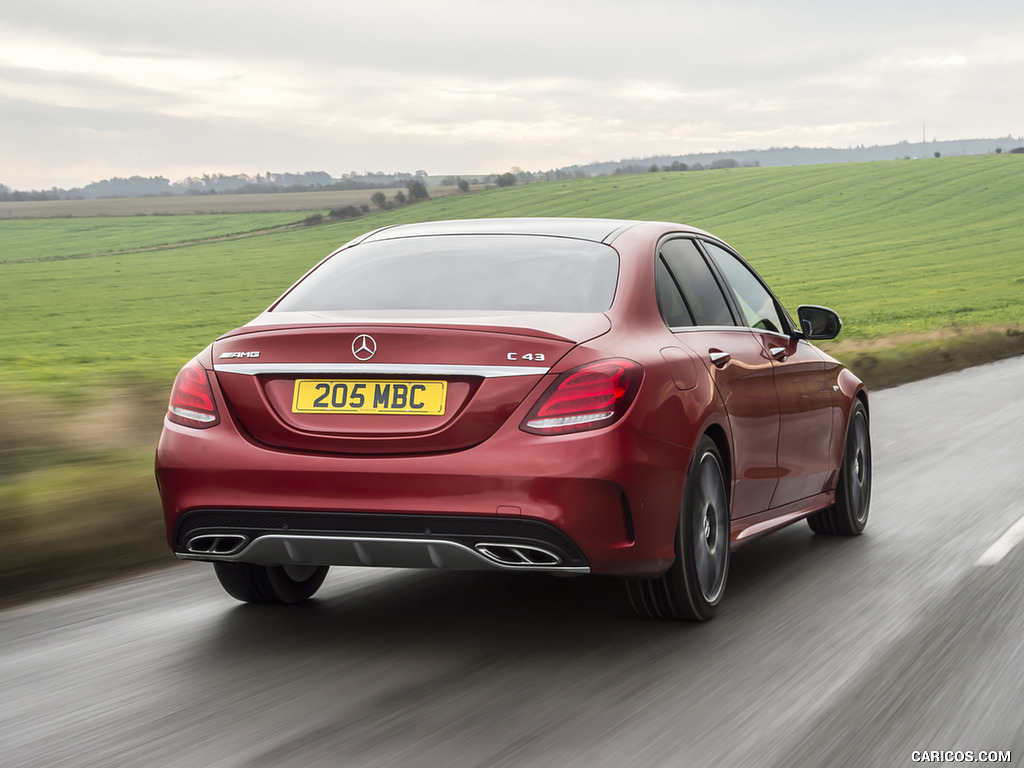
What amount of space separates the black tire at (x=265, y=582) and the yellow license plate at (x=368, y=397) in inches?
43.4

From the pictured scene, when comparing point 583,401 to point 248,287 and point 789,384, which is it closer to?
point 789,384

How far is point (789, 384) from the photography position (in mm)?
6406

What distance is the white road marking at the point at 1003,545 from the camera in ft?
21.5

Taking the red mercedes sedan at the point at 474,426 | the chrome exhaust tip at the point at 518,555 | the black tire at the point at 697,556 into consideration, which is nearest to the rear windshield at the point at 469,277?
the red mercedes sedan at the point at 474,426

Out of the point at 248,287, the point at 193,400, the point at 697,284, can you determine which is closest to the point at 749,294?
the point at 697,284

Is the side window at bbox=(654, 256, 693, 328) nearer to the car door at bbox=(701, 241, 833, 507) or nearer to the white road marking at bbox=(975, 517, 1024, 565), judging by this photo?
the car door at bbox=(701, 241, 833, 507)

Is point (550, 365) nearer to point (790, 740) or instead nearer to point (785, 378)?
point (790, 740)

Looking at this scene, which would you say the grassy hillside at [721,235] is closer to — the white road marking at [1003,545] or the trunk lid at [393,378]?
the trunk lid at [393,378]

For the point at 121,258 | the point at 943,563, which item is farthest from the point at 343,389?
the point at 121,258

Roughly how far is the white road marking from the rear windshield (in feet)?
8.55

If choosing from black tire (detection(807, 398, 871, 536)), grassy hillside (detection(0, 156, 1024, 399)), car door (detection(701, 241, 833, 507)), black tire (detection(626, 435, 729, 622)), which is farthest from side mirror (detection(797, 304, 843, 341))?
grassy hillside (detection(0, 156, 1024, 399))

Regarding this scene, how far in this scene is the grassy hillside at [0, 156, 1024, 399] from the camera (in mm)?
35781

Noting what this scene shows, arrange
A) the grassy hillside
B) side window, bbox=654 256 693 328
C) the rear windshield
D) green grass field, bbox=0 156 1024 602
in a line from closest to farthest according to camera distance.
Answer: the rear windshield, side window, bbox=654 256 693 328, green grass field, bbox=0 156 1024 602, the grassy hillside

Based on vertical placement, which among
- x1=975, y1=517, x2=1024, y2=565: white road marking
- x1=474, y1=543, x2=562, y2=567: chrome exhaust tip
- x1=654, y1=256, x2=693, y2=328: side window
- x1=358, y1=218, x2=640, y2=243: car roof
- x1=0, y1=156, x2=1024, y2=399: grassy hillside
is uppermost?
x1=358, y1=218, x2=640, y2=243: car roof
